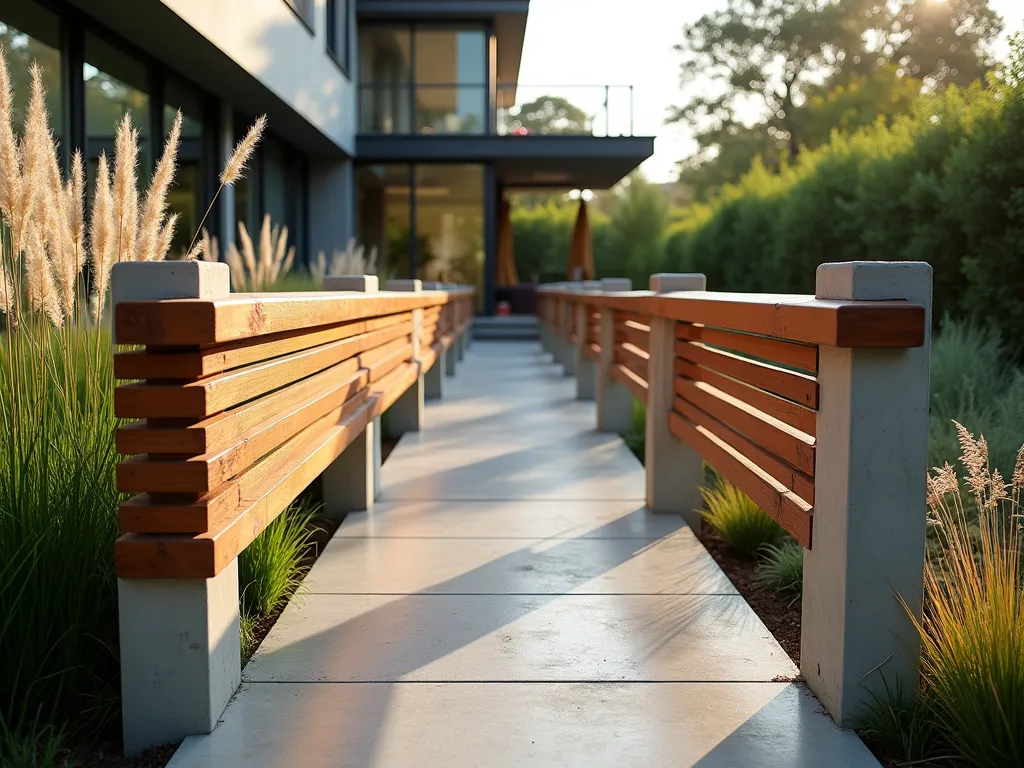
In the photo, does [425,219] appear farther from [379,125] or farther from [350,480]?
[350,480]

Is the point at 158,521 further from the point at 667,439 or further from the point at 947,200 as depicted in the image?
the point at 947,200

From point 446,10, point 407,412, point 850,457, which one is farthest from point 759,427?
point 446,10

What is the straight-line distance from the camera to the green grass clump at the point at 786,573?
3.81 m

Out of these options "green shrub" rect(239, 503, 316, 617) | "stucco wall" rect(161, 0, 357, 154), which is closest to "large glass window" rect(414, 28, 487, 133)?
"stucco wall" rect(161, 0, 357, 154)

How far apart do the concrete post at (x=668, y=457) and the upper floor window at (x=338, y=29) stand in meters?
12.8

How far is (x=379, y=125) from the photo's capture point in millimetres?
19938

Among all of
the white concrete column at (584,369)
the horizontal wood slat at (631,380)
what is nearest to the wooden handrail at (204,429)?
the horizontal wood slat at (631,380)

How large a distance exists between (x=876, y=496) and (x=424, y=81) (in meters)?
19.0

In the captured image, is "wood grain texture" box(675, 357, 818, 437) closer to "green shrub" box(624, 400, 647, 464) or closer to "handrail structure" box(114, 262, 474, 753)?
"handrail structure" box(114, 262, 474, 753)

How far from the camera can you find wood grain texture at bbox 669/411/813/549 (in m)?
2.88

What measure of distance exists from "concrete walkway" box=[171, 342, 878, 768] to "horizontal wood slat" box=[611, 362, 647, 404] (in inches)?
23.6

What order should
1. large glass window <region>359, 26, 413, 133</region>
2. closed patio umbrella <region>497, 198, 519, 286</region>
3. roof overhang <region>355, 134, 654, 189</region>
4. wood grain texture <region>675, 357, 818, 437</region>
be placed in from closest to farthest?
wood grain texture <region>675, 357, 818, 437</region>
roof overhang <region>355, 134, 654, 189</region>
large glass window <region>359, 26, 413, 133</region>
closed patio umbrella <region>497, 198, 519, 286</region>

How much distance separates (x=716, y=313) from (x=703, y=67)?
4223 cm

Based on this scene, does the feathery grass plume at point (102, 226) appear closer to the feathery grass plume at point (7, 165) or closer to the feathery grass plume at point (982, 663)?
the feathery grass plume at point (7, 165)
